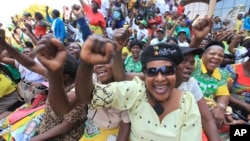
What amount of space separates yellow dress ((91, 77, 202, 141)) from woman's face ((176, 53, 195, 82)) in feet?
1.52

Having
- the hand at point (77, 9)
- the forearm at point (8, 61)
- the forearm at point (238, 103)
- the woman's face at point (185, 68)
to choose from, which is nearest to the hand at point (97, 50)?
the woman's face at point (185, 68)

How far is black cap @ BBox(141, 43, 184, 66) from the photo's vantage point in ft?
5.99

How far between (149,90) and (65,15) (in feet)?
33.8

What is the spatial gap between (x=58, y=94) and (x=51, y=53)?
1.00 ft

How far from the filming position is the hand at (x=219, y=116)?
102 inches

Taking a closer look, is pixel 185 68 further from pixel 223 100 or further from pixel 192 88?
pixel 223 100

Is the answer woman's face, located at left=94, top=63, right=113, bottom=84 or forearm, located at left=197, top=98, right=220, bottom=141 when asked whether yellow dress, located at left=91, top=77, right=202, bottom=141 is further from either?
forearm, located at left=197, top=98, right=220, bottom=141

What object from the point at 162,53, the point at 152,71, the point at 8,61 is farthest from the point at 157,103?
the point at 8,61

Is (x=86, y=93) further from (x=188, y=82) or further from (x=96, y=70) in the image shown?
Result: (x=188, y=82)

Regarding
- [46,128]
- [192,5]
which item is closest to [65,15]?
[46,128]

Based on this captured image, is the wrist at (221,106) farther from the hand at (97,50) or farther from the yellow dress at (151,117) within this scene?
the hand at (97,50)

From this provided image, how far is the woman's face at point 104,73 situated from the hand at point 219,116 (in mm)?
1173

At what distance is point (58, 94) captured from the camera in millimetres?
1698

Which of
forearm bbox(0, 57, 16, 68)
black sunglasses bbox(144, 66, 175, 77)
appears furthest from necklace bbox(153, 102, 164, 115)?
forearm bbox(0, 57, 16, 68)
